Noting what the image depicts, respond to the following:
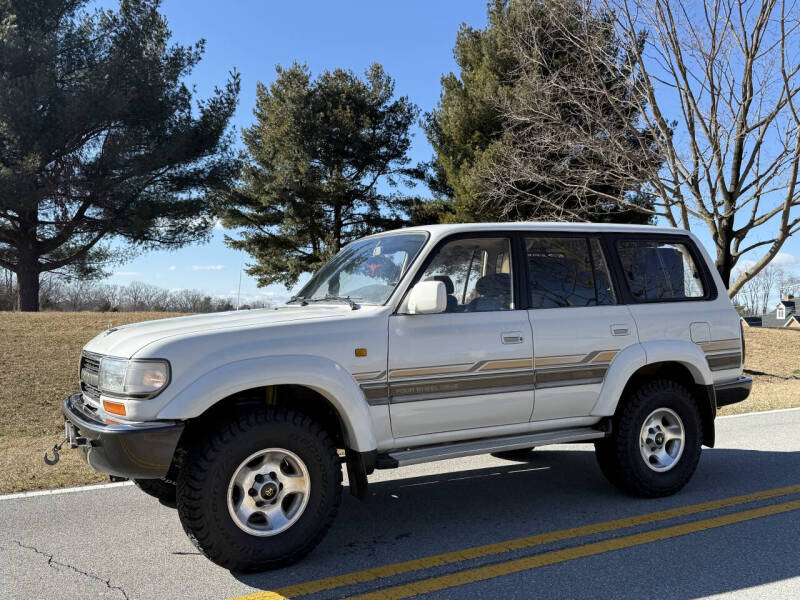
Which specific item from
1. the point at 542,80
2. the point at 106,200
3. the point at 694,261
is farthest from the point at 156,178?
the point at 694,261

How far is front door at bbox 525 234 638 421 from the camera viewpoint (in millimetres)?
5121

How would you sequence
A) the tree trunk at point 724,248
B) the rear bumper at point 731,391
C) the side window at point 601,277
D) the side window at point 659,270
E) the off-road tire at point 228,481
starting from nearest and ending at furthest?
the off-road tire at point 228,481 < the side window at point 601,277 < the side window at point 659,270 < the rear bumper at point 731,391 < the tree trunk at point 724,248

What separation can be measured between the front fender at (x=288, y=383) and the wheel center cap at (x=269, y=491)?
540 mm

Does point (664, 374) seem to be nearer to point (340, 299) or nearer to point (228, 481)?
point (340, 299)

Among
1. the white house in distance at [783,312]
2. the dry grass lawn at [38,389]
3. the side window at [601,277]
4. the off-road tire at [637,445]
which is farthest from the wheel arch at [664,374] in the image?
the white house in distance at [783,312]

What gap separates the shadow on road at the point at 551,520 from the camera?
3984 millimetres

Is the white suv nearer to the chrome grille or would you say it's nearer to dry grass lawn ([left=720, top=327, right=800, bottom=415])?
the chrome grille

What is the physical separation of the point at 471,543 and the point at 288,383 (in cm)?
159

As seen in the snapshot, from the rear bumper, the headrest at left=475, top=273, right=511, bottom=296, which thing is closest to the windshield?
the headrest at left=475, top=273, right=511, bottom=296

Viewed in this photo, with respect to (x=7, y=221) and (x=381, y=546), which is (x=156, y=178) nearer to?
(x=7, y=221)

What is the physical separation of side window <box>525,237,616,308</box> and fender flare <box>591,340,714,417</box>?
454mm

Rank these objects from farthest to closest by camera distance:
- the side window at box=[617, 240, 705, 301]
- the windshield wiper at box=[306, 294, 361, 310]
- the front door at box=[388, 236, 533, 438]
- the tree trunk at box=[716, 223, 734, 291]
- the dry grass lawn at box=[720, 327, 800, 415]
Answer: the tree trunk at box=[716, 223, 734, 291], the dry grass lawn at box=[720, 327, 800, 415], the side window at box=[617, 240, 705, 301], the windshield wiper at box=[306, 294, 361, 310], the front door at box=[388, 236, 533, 438]

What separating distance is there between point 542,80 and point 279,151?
13.3 m

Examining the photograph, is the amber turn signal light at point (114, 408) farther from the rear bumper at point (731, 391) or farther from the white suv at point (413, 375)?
the rear bumper at point (731, 391)
